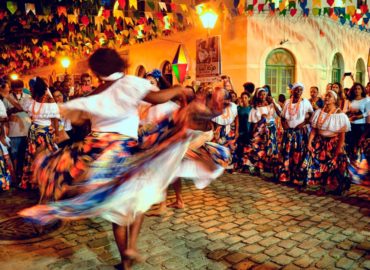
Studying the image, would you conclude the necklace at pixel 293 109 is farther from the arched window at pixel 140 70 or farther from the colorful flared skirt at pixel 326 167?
the arched window at pixel 140 70

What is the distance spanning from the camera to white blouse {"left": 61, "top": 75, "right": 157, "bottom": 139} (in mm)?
2994

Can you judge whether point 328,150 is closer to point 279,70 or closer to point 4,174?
point 4,174

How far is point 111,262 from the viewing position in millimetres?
3699

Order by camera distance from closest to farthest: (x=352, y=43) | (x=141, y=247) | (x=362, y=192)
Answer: (x=141, y=247), (x=362, y=192), (x=352, y=43)

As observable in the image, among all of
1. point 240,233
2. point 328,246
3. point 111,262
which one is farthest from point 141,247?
point 328,246

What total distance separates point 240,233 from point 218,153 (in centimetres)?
109

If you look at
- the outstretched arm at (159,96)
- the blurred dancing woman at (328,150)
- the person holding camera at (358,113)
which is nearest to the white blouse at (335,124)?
the blurred dancing woman at (328,150)

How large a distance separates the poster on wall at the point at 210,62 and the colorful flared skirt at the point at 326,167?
3.35 meters

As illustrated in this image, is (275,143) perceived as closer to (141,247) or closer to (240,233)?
(240,233)

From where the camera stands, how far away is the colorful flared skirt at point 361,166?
Result: 19.2 ft

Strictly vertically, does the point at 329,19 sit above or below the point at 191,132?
above

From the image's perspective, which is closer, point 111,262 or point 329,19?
point 111,262

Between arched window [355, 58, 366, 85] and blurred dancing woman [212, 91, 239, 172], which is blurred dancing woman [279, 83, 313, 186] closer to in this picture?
blurred dancing woman [212, 91, 239, 172]

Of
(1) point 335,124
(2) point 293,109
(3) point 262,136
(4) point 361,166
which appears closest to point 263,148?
(3) point 262,136
